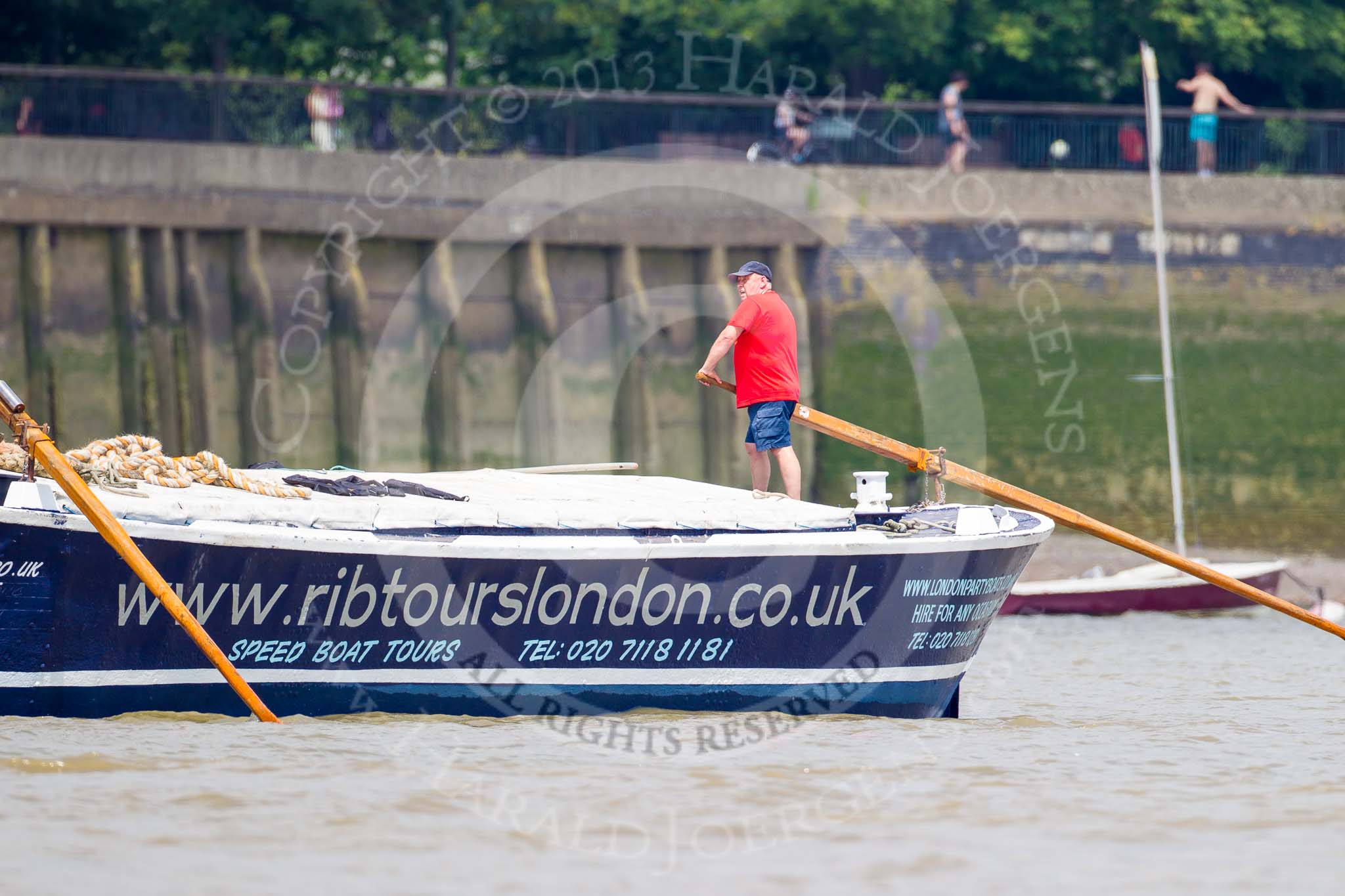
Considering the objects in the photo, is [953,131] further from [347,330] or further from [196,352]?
[196,352]

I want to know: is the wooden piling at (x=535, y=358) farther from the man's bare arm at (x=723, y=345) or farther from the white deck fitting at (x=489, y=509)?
the white deck fitting at (x=489, y=509)

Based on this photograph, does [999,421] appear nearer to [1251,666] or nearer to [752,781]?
[1251,666]

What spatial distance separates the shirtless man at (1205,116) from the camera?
846 inches

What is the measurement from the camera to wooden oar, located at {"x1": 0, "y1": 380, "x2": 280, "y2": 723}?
7.88m

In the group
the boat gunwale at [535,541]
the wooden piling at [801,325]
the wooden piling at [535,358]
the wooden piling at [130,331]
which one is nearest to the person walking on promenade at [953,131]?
the wooden piling at [801,325]

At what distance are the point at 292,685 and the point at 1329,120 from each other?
17249 mm

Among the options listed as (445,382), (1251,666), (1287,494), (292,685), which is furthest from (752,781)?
(1287,494)

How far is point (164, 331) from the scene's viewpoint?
59.8ft

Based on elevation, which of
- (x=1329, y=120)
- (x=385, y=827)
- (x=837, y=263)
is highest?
(x=1329, y=120)

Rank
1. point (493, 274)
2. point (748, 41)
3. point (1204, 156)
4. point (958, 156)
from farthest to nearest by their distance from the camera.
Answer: point (748, 41)
point (1204, 156)
point (958, 156)
point (493, 274)

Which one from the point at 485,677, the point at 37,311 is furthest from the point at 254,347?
the point at 485,677

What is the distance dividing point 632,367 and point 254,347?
3973 millimetres

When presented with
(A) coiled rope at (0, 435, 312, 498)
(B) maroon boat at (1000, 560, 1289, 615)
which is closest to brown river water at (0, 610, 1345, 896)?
(A) coiled rope at (0, 435, 312, 498)

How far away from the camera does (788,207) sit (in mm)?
20016
